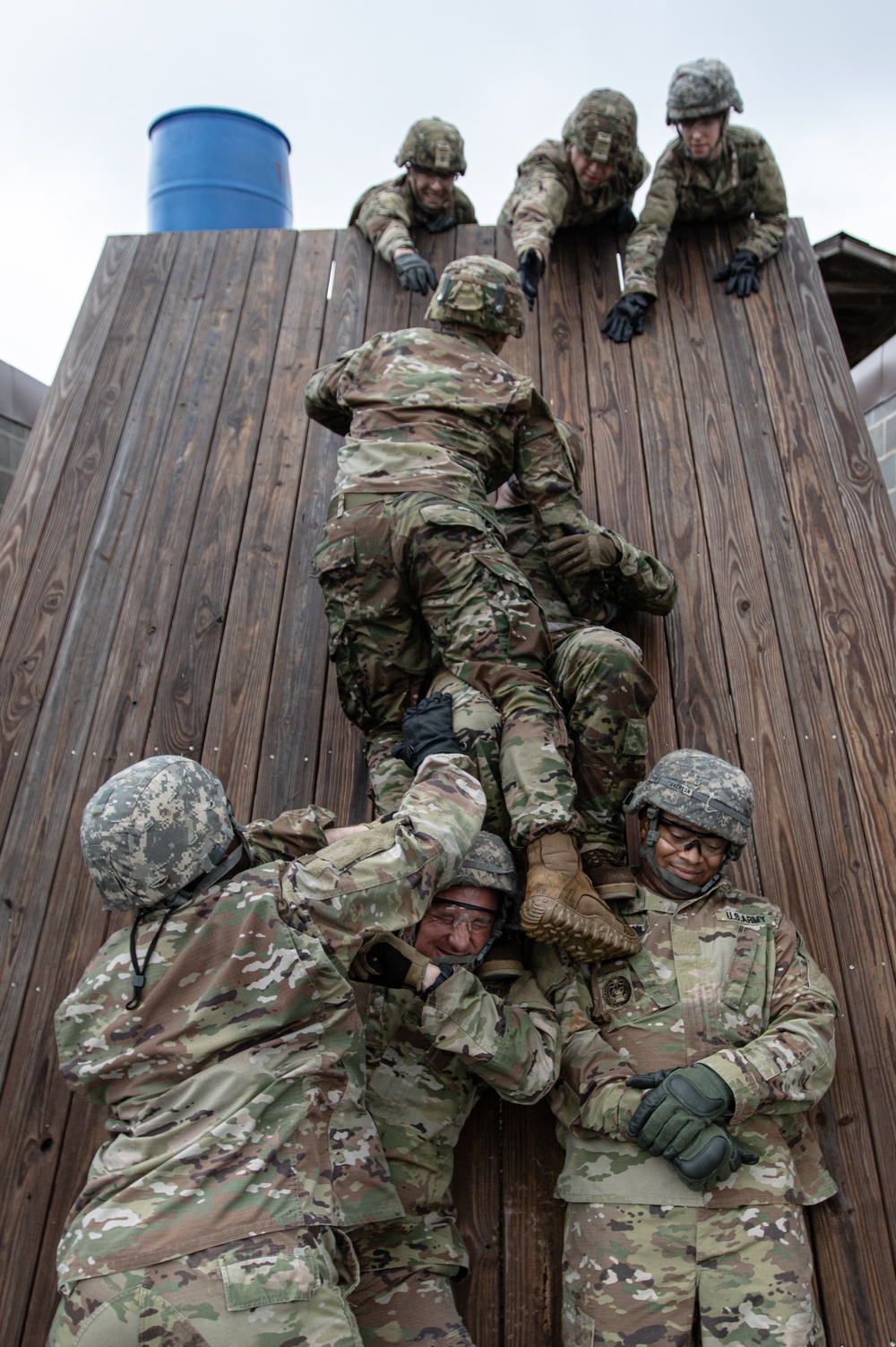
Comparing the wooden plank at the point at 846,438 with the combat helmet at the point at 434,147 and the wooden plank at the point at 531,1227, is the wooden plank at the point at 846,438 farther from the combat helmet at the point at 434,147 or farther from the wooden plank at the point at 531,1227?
the wooden plank at the point at 531,1227

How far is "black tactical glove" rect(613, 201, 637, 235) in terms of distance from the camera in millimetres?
5004

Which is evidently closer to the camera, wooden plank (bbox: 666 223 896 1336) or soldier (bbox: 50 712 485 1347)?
soldier (bbox: 50 712 485 1347)

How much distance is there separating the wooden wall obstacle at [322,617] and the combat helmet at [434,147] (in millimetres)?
300

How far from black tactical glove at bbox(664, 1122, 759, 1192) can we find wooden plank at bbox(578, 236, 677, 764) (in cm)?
136

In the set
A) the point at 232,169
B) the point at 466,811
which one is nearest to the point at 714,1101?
the point at 466,811

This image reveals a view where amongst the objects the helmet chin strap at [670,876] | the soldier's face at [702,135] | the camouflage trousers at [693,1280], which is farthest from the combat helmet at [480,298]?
the camouflage trousers at [693,1280]

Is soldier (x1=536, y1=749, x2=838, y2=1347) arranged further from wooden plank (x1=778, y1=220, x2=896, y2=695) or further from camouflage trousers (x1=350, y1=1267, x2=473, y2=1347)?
wooden plank (x1=778, y1=220, x2=896, y2=695)

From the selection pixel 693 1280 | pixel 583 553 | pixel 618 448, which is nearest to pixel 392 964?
pixel 693 1280

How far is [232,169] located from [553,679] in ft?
15.6

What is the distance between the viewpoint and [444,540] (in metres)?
3.24

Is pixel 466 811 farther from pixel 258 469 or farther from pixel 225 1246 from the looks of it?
pixel 258 469

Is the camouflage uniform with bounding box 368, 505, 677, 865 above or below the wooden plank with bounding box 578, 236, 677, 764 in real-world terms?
below

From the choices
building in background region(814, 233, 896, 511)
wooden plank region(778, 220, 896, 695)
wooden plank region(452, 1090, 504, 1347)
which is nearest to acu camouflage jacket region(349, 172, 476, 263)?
wooden plank region(778, 220, 896, 695)

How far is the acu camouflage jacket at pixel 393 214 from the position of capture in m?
4.92
